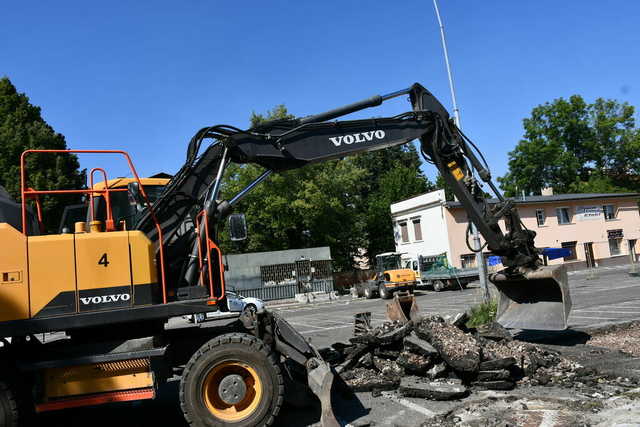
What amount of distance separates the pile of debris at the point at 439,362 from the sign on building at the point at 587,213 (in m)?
38.5

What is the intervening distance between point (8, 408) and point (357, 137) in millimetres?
5973

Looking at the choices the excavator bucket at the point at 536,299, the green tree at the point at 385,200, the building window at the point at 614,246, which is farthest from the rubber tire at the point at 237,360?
the building window at the point at 614,246

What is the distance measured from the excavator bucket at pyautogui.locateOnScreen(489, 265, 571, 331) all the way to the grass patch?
61.6 inches

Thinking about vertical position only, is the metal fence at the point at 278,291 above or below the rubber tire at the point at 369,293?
above

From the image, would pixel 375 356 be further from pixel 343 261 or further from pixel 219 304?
pixel 343 261

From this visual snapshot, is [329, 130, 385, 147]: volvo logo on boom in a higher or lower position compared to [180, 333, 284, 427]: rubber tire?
higher

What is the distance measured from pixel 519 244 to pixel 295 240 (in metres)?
34.7

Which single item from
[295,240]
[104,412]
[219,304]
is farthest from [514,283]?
[295,240]

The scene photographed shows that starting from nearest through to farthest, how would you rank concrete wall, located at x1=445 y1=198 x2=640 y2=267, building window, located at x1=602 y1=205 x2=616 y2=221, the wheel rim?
the wheel rim
concrete wall, located at x1=445 y1=198 x2=640 y2=267
building window, located at x1=602 y1=205 x2=616 y2=221

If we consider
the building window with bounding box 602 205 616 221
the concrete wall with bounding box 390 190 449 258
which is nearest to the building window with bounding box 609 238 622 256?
the building window with bounding box 602 205 616 221

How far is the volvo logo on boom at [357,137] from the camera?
25.7ft

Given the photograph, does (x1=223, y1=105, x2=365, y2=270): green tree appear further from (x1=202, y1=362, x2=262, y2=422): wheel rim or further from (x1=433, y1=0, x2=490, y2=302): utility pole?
(x1=202, y1=362, x2=262, y2=422): wheel rim

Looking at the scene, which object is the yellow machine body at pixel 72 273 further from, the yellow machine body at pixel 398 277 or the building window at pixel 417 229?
the building window at pixel 417 229

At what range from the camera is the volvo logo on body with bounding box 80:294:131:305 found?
5.59m
